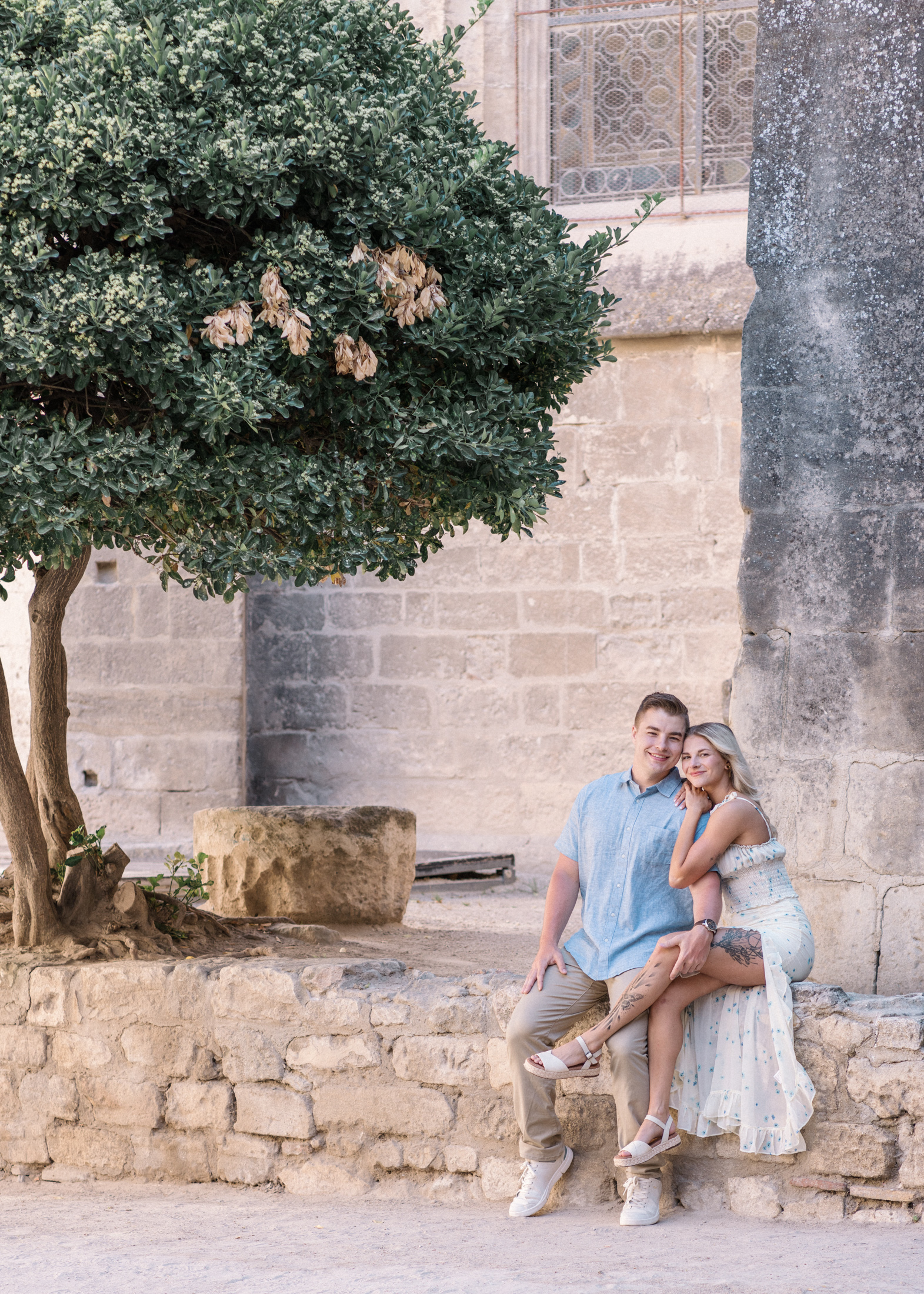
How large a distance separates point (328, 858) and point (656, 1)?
6714 millimetres

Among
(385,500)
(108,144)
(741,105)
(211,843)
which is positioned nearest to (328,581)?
(211,843)

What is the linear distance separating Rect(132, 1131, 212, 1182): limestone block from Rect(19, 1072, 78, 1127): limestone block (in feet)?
0.86

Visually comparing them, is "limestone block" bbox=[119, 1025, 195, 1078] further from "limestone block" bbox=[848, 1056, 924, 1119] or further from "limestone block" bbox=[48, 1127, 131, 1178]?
"limestone block" bbox=[848, 1056, 924, 1119]

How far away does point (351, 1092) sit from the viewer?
4.27 m

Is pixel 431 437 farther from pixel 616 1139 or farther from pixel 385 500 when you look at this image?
pixel 616 1139

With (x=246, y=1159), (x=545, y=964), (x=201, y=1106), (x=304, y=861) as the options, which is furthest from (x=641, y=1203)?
(x=304, y=861)

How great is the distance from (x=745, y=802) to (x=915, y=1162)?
3.43 feet

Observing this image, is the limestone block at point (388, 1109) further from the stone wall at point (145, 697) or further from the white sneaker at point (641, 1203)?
the stone wall at point (145, 697)

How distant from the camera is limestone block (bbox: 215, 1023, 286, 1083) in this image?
4.36 m

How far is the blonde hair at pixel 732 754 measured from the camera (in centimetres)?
394

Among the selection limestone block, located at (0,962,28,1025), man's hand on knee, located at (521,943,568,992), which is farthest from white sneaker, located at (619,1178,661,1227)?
limestone block, located at (0,962,28,1025)

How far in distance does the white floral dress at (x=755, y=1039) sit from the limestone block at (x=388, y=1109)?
29.6 inches

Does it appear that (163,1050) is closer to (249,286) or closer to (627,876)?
(627,876)

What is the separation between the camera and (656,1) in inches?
386
